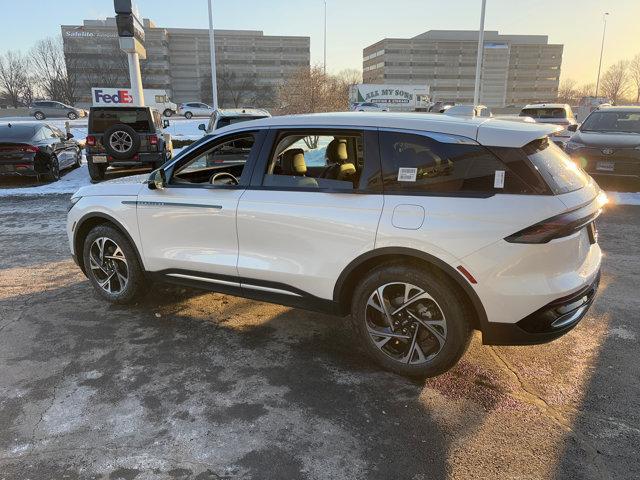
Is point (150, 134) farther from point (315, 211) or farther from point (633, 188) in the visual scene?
point (633, 188)

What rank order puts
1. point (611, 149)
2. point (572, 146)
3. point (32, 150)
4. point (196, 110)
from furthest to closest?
1. point (196, 110)
2. point (32, 150)
3. point (572, 146)
4. point (611, 149)

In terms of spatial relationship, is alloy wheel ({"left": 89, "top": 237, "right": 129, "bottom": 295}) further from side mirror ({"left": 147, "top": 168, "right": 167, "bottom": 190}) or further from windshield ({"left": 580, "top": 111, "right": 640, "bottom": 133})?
windshield ({"left": 580, "top": 111, "right": 640, "bottom": 133})

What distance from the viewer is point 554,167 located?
3.03m

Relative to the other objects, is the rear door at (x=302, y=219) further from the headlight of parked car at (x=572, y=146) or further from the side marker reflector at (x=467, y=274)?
the headlight of parked car at (x=572, y=146)

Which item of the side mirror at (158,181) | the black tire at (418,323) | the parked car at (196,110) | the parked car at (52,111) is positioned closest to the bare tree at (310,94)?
the side mirror at (158,181)

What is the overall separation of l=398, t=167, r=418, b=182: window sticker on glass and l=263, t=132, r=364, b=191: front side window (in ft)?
1.02

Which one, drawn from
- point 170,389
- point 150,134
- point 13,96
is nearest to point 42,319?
point 170,389

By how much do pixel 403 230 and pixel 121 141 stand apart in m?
10.1

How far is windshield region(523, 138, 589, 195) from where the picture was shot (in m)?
2.89

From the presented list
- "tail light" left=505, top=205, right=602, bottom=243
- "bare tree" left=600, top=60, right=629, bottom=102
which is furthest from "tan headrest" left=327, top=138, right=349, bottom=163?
"bare tree" left=600, top=60, right=629, bottom=102

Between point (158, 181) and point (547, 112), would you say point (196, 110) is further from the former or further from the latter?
point (158, 181)

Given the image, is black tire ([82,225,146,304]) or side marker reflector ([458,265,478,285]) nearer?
side marker reflector ([458,265,478,285])

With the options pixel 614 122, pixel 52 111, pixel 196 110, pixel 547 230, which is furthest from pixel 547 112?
pixel 52 111

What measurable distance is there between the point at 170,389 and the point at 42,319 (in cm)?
194
